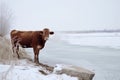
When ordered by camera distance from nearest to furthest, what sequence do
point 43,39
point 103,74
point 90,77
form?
point 90,77, point 103,74, point 43,39

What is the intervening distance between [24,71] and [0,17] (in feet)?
31.5

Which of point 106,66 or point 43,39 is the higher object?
point 43,39

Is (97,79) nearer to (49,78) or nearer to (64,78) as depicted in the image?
(64,78)

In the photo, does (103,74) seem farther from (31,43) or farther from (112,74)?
(31,43)

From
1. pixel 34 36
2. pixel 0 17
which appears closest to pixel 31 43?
pixel 34 36

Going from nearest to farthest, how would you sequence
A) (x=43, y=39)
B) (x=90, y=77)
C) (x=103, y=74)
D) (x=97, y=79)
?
1. (x=90, y=77)
2. (x=97, y=79)
3. (x=103, y=74)
4. (x=43, y=39)

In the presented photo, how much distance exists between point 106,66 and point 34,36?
241 cm

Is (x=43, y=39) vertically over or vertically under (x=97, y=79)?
over

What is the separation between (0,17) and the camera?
15.2 meters

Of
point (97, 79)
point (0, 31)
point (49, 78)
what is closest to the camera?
point (49, 78)

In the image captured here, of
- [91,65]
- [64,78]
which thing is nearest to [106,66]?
[91,65]

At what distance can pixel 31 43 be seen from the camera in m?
9.31

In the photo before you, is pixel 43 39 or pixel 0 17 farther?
pixel 0 17

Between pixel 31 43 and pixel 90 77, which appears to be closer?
pixel 90 77
